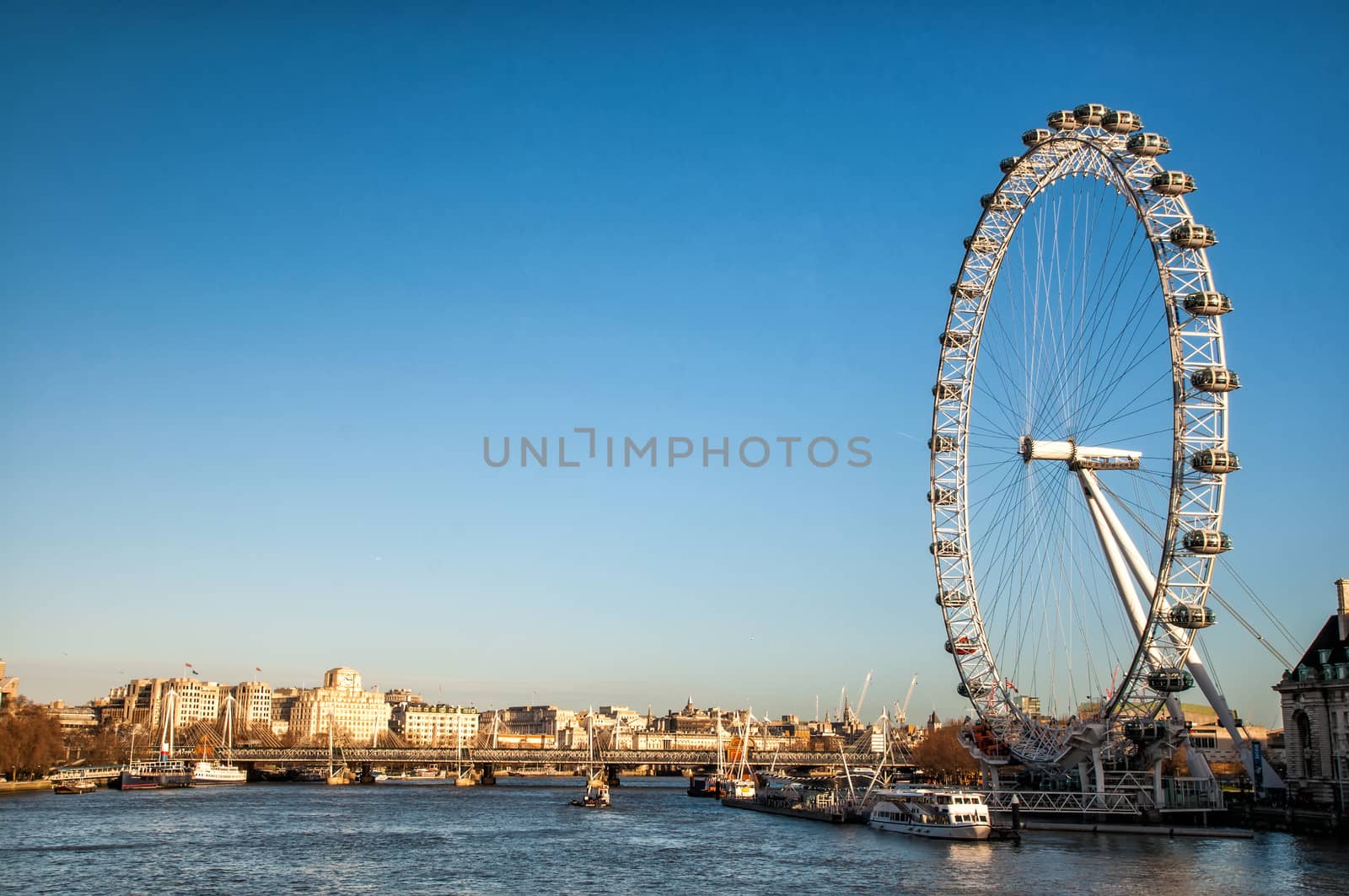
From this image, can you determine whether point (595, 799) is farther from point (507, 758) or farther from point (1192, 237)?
point (1192, 237)

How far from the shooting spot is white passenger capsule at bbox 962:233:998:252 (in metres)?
81.9

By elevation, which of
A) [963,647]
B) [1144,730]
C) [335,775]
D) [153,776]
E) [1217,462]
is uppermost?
[1217,462]

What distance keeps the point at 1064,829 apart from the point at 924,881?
78.8 feet

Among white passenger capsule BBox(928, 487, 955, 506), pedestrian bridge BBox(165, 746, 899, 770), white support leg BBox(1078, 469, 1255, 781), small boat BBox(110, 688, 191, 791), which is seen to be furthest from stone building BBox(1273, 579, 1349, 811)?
small boat BBox(110, 688, 191, 791)

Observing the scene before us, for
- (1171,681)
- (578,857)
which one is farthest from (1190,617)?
(578,857)

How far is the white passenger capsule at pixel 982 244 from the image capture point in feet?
269

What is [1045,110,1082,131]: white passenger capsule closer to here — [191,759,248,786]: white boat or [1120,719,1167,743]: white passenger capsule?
[1120,719,1167,743]: white passenger capsule

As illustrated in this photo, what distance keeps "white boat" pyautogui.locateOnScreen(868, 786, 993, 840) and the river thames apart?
1414 millimetres

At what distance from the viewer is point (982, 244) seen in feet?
269

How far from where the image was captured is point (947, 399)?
84.8 meters

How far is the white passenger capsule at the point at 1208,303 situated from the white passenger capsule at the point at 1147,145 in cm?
790

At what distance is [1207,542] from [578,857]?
36799 mm

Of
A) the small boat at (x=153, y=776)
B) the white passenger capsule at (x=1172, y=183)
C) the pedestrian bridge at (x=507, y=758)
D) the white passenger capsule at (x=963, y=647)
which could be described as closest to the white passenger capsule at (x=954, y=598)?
the white passenger capsule at (x=963, y=647)

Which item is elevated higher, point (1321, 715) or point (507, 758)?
point (1321, 715)
